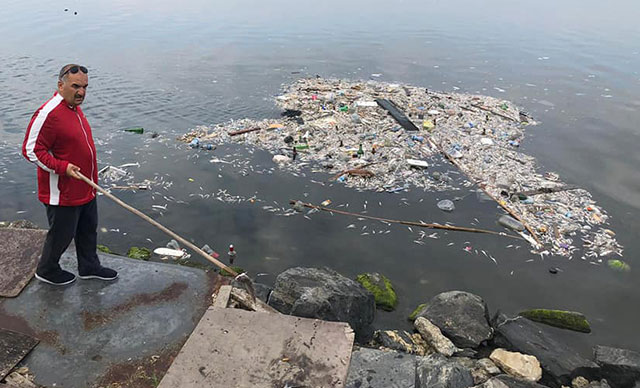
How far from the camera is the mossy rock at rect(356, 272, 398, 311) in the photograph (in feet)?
20.6

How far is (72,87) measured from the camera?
4.06 m

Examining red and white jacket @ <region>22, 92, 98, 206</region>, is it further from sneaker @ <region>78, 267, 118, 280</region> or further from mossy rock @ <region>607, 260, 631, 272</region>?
mossy rock @ <region>607, 260, 631, 272</region>

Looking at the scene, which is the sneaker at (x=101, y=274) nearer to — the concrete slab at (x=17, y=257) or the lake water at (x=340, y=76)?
the concrete slab at (x=17, y=257)

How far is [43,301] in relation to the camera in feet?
14.4

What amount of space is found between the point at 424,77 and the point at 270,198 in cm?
1163

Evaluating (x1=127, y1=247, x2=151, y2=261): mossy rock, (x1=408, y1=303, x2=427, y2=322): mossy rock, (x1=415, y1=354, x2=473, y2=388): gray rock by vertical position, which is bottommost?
(x1=408, y1=303, x2=427, y2=322): mossy rock

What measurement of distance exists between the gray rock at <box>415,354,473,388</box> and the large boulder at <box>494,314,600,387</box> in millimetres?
1311

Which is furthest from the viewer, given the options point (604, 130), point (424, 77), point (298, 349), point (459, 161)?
point (424, 77)

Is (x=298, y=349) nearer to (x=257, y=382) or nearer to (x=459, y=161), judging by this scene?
(x=257, y=382)

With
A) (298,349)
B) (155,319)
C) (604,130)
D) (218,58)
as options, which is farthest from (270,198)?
(218,58)

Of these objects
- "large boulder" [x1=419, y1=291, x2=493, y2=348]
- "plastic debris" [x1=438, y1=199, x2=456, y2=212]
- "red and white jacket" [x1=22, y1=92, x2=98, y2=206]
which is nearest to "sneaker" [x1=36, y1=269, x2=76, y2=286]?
"red and white jacket" [x1=22, y1=92, x2=98, y2=206]

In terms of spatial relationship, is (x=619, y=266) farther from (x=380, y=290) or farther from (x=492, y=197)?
(x=380, y=290)

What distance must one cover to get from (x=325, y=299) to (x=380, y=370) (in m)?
1.08

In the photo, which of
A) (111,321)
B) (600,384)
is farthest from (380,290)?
(111,321)
